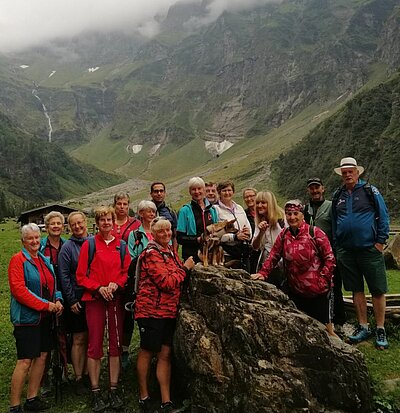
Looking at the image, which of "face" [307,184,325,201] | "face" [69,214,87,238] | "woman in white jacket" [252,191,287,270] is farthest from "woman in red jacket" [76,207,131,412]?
"face" [307,184,325,201]

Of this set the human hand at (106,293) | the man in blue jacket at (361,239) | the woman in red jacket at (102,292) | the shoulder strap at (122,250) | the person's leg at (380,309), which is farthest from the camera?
the person's leg at (380,309)

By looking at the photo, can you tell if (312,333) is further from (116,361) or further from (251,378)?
(116,361)

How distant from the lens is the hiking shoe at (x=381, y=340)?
948 centimetres

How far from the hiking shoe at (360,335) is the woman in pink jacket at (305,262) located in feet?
3.79

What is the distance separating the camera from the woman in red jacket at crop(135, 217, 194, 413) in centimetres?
801

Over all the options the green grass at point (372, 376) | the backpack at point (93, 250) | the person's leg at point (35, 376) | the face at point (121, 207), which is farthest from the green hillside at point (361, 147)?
the person's leg at point (35, 376)

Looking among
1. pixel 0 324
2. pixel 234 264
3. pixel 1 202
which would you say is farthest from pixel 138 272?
pixel 1 202

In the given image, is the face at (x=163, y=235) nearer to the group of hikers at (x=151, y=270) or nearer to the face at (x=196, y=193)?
the group of hikers at (x=151, y=270)

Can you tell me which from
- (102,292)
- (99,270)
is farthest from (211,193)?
(102,292)

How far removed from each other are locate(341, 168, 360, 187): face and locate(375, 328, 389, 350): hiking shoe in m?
3.37

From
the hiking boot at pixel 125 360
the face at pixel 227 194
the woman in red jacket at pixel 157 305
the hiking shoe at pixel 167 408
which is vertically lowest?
the hiking shoe at pixel 167 408

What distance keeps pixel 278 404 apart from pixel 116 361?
10.6ft

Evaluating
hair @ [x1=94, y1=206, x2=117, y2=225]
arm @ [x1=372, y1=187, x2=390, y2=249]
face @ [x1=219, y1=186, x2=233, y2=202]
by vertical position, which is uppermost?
face @ [x1=219, y1=186, x2=233, y2=202]

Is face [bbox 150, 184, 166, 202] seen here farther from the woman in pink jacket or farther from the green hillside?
the green hillside
